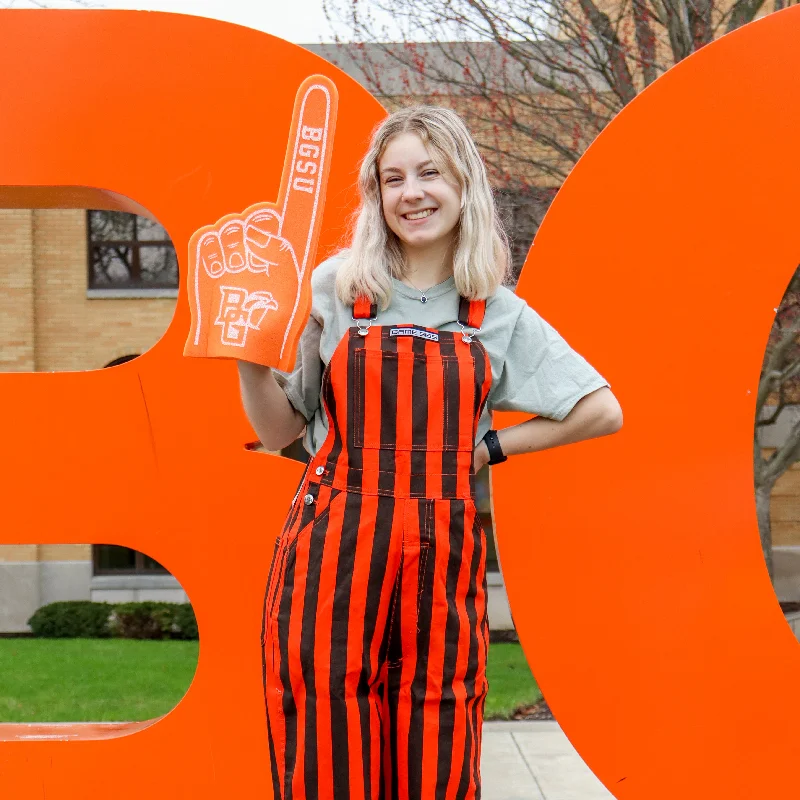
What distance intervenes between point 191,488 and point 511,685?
599 centimetres

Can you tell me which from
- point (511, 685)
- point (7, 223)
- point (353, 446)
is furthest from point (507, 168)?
point (7, 223)

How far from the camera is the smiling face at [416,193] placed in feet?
7.35

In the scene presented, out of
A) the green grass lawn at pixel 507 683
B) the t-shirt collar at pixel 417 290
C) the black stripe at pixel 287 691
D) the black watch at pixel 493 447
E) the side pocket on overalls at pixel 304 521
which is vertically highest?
the t-shirt collar at pixel 417 290

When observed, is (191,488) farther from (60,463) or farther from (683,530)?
(683,530)

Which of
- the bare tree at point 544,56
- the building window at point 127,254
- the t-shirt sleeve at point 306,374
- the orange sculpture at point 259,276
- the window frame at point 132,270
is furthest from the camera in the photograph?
the building window at point 127,254

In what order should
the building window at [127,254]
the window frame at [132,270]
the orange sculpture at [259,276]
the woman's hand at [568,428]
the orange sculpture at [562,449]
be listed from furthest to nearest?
1. the building window at [127,254]
2. the window frame at [132,270]
3. the orange sculpture at [562,449]
4. the woman's hand at [568,428]
5. the orange sculpture at [259,276]

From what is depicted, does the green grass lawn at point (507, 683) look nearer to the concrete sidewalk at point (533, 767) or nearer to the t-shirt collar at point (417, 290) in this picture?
the concrete sidewalk at point (533, 767)

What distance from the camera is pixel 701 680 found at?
3.07 m

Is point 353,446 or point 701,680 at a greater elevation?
point 353,446

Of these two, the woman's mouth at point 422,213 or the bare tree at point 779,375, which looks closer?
the woman's mouth at point 422,213

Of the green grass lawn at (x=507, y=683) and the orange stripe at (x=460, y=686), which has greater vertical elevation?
the orange stripe at (x=460, y=686)

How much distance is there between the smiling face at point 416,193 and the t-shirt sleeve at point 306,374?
278 millimetres

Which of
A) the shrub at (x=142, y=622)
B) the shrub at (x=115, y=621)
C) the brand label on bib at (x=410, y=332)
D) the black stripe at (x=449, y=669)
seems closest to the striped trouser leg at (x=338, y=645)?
the black stripe at (x=449, y=669)

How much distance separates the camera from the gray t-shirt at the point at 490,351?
7.35 ft
